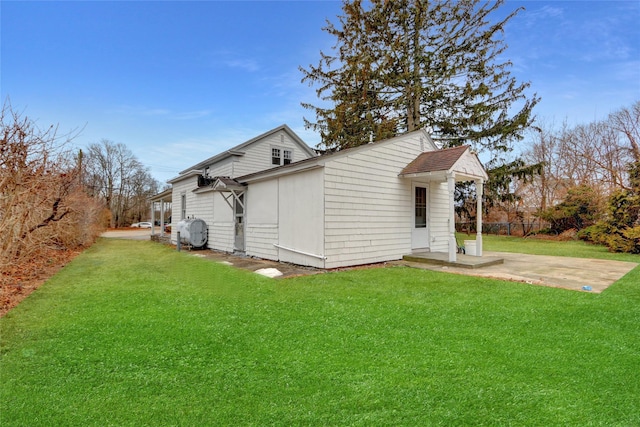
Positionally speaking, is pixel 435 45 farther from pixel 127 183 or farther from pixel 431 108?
pixel 127 183

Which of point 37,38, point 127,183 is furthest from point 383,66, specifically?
point 127,183

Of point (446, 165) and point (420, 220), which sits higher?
point (446, 165)

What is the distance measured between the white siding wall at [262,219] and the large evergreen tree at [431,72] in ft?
32.4

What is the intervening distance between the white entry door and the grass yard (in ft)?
15.2

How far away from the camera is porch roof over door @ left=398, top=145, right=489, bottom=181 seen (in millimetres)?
8727

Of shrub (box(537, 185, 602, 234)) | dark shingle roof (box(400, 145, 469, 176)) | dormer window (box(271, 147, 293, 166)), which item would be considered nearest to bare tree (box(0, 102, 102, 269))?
dark shingle roof (box(400, 145, 469, 176))

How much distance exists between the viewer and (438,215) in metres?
10.9

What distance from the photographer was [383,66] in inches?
682

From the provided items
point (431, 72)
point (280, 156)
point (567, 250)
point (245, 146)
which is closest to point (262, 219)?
point (245, 146)

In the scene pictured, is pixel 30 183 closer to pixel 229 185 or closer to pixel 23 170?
pixel 23 170

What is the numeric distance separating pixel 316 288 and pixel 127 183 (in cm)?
4503

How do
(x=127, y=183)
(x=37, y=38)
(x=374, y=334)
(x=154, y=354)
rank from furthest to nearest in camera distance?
1. (x=127, y=183)
2. (x=37, y=38)
3. (x=374, y=334)
4. (x=154, y=354)

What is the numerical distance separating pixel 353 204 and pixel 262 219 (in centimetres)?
327

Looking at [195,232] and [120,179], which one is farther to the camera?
[120,179]
